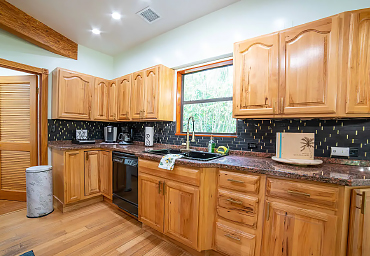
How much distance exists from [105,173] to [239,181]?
2153 mm

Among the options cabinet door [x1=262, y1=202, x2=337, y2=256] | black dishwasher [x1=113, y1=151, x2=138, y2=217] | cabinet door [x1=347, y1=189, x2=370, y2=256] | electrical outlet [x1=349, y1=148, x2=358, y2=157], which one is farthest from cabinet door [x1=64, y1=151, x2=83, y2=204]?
electrical outlet [x1=349, y1=148, x2=358, y2=157]

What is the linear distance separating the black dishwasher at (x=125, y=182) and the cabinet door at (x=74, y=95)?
1097 mm

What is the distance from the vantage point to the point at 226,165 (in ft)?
4.71

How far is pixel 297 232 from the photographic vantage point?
1.17m

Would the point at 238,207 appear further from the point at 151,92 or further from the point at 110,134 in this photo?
the point at 110,134

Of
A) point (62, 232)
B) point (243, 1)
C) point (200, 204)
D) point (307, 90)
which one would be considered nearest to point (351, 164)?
point (307, 90)

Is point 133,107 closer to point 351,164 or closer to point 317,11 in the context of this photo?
point 317,11

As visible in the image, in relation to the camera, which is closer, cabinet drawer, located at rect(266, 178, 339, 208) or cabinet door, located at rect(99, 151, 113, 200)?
cabinet drawer, located at rect(266, 178, 339, 208)

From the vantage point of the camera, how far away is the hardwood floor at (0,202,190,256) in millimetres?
1666

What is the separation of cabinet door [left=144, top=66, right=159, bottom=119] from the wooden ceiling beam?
1566mm

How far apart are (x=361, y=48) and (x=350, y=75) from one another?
0.70 ft

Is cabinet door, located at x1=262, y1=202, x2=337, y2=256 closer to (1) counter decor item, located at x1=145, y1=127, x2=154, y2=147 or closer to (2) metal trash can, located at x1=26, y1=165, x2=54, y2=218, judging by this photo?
(1) counter decor item, located at x1=145, y1=127, x2=154, y2=147

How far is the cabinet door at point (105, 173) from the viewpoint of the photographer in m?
2.54

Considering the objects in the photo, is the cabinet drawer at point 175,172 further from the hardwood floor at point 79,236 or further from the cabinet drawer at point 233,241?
the hardwood floor at point 79,236
